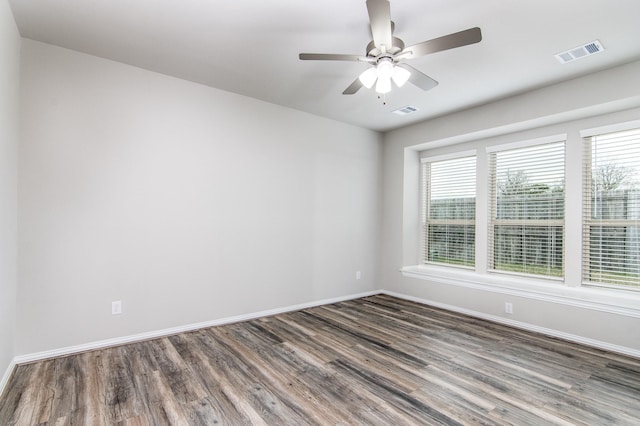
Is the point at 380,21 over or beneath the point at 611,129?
over

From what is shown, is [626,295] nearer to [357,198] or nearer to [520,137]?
[520,137]

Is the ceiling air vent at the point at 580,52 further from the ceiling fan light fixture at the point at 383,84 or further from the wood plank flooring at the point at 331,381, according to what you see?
the wood plank flooring at the point at 331,381

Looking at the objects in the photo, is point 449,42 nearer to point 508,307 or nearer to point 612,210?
point 612,210

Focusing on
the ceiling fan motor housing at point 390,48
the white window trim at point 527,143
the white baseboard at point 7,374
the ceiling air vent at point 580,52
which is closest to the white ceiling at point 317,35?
the ceiling air vent at point 580,52

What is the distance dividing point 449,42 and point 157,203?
9.89 ft

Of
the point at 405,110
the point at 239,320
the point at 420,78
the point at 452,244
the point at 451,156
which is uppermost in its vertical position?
the point at 405,110

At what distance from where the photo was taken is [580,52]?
2.85 meters

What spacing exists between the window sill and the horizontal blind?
0.22 m

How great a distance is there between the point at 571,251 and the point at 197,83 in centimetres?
460

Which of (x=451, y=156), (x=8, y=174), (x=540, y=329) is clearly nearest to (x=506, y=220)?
(x=451, y=156)

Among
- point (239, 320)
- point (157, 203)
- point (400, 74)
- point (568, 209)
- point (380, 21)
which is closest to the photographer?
point (380, 21)

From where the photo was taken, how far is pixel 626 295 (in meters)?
3.31

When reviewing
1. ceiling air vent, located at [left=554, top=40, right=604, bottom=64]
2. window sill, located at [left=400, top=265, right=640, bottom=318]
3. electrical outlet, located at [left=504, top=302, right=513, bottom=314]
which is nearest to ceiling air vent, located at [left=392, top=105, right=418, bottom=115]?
ceiling air vent, located at [left=554, top=40, right=604, bottom=64]

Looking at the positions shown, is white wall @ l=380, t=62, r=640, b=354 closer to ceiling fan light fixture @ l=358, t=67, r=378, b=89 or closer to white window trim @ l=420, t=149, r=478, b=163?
white window trim @ l=420, t=149, r=478, b=163
